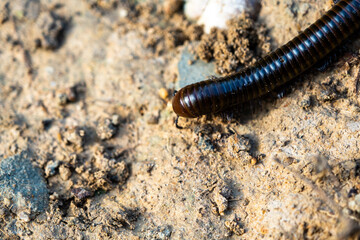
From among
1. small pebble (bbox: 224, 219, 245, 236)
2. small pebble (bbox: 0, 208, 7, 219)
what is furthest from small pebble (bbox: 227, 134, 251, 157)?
small pebble (bbox: 0, 208, 7, 219)

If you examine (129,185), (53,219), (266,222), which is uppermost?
(53,219)

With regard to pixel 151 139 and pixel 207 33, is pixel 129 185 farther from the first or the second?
pixel 207 33

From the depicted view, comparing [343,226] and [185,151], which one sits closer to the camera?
[343,226]

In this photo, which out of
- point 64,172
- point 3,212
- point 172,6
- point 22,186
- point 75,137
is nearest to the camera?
point 3,212

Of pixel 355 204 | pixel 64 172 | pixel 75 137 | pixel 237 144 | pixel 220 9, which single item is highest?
pixel 220 9

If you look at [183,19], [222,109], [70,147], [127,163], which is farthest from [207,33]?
[70,147]

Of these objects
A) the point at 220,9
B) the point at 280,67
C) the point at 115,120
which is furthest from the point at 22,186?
the point at 220,9

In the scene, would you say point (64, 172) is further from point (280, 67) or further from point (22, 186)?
point (280, 67)
